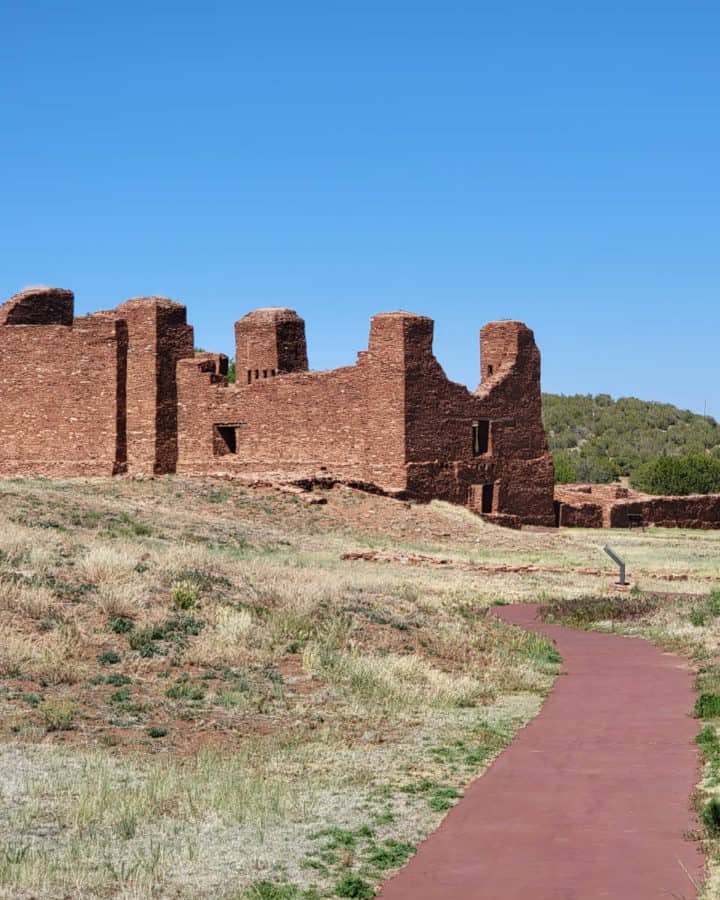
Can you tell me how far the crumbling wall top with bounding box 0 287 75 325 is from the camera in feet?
138

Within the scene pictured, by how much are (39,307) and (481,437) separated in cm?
1453

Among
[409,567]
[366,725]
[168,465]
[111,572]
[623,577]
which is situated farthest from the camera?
[168,465]

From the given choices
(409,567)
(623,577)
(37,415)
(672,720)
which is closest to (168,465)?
(37,415)

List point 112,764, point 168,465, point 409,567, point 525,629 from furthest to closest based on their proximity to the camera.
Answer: point 168,465
point 409,567
point 525,629
point 112,764

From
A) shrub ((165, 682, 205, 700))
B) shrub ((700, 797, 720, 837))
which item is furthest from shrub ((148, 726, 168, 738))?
shrub ((700, 797, 720, 837))

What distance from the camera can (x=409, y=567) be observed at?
1048 inches

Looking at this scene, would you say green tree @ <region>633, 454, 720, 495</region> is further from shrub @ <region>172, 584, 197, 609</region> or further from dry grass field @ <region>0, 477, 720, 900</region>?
shrub @ <region>172, 584, 197, 609</region>

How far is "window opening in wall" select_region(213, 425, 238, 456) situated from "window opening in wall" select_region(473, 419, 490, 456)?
7048 mm

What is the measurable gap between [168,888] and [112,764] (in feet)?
9.50

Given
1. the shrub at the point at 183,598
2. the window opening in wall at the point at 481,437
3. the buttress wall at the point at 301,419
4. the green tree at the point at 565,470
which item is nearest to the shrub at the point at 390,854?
the shrub at the point at 183,598

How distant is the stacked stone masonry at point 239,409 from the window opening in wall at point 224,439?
3 centimetres

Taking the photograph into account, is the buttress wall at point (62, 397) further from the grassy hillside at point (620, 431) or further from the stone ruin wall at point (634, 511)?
the grassy hillside at point (620, 431)

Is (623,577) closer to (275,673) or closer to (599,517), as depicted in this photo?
(275,673)

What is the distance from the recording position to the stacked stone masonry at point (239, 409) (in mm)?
38031
